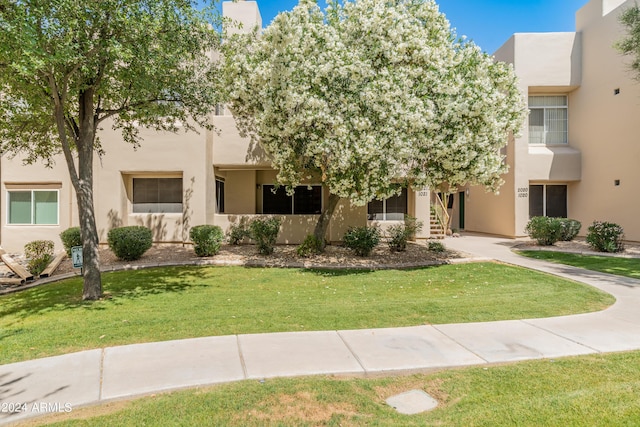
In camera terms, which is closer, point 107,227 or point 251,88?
point 251,88

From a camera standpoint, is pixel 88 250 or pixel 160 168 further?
pixel 160 168

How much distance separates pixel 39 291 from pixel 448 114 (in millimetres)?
11018

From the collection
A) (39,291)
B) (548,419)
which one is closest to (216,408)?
(548,419)

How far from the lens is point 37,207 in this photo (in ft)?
46.8

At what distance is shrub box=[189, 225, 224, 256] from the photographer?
11.8m

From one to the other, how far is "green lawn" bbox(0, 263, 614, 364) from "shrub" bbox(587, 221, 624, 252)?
482cm

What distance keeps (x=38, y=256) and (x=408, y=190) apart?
1344cm

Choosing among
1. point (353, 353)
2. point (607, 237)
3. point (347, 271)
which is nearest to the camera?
point (353, 353)

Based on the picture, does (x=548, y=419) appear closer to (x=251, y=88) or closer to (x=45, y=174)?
(x=251, y=88)

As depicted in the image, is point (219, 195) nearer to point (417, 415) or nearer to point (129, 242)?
point (129, 242)

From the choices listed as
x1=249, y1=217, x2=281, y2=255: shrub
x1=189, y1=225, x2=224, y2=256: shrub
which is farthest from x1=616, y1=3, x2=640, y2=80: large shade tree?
x1=189, y1=225, x2=224, y2=256: shrub

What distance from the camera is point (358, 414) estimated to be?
10.8ft

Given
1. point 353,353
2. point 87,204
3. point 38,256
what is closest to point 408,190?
point 87,204

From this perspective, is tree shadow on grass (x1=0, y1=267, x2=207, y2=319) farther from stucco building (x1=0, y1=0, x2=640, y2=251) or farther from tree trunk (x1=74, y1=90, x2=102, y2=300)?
stucco building (x1=0, y1=0, x2=640, y2=251)
